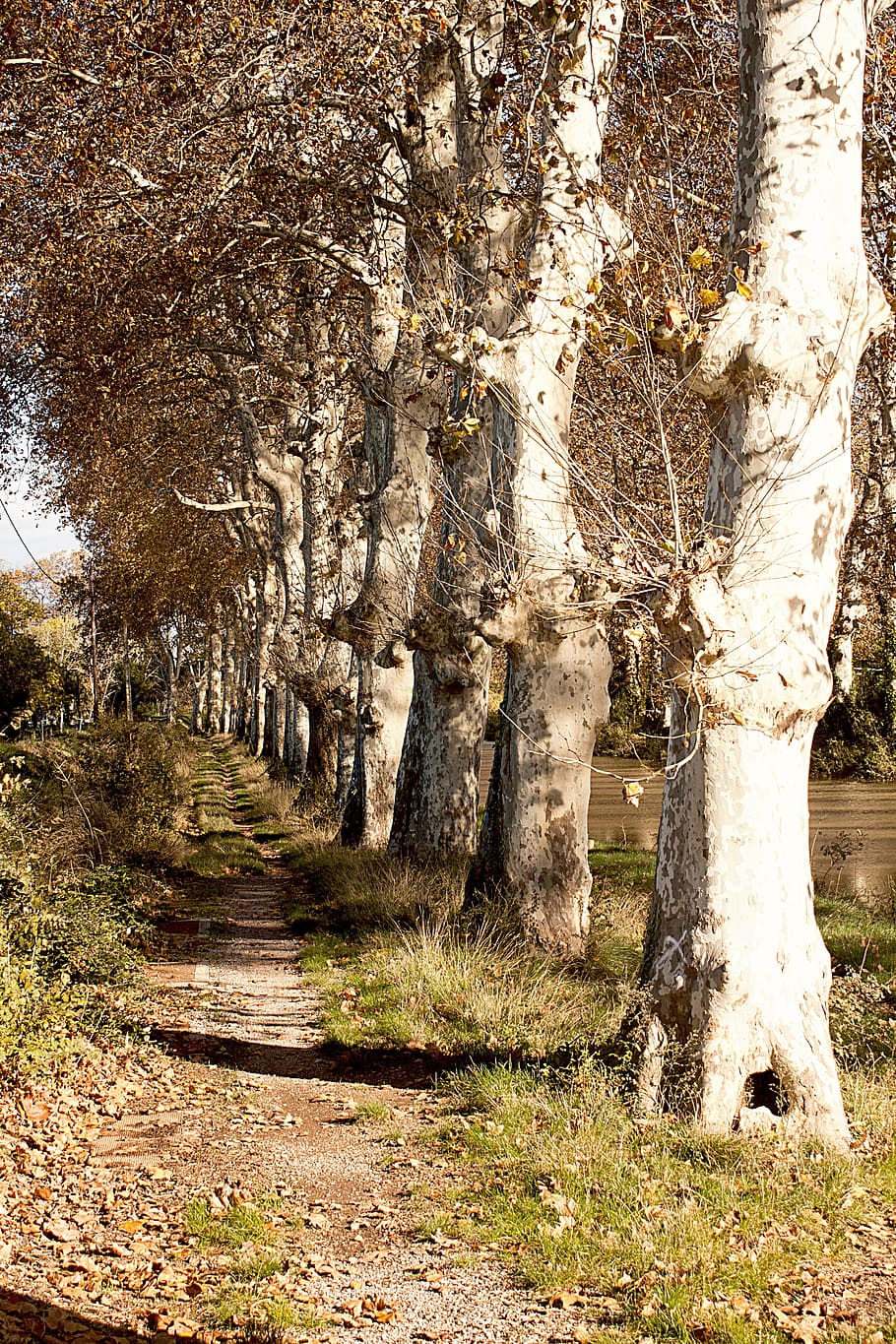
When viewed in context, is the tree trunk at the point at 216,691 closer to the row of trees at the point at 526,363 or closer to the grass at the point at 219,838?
the grass at the point at 219,838

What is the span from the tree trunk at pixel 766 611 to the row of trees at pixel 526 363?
20 millimetres

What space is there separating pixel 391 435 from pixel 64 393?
7.32m

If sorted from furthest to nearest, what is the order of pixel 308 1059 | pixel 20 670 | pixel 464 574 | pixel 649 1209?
pixel 20 670 → pixel 464 574 → pixel 308 1059 → pixel 649 1209

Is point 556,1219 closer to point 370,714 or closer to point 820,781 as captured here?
point 370,714

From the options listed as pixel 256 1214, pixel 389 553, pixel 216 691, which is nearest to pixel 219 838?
pixel 389 553

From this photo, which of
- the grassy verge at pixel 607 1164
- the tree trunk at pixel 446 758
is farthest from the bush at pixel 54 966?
the tree trunk at pixel 446 758

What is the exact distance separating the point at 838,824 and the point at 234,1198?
18.1m

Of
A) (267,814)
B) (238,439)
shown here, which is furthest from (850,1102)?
(238,439)

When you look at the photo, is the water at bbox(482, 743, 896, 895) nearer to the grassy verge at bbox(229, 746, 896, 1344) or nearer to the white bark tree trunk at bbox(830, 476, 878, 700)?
the white bark tree trunk at bbox(830, 476, 878, 700)

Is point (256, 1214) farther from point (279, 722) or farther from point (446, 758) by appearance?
point (279, 722)

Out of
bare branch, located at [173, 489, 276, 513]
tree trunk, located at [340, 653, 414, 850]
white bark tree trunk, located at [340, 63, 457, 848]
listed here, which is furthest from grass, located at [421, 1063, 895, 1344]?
bare branch, located at [173, 489, 276, 513]

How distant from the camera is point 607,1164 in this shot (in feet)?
18.9

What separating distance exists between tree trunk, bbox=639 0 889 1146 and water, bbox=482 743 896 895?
509 cm

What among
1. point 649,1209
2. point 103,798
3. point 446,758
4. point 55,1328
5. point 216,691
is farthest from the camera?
point 216,691
